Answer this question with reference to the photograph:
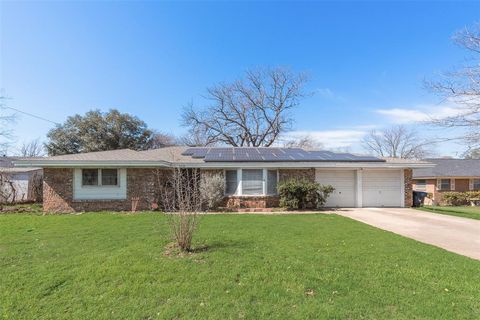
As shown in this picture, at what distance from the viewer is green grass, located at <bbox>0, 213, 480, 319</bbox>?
Answer: 3.72 metres

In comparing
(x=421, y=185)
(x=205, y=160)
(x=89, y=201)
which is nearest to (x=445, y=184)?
(x=421, y=185)

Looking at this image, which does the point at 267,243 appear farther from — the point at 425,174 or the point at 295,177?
the point at 425,174

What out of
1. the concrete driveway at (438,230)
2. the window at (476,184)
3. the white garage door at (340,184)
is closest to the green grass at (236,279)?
the concrete driveway at (438,230)

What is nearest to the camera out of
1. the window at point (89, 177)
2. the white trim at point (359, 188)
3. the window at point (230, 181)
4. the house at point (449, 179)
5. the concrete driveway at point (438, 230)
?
the concrete driveway at point (438, 230)

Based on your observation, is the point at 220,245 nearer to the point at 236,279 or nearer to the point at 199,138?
the point at 236,279

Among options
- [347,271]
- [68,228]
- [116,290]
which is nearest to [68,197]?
[68,228]

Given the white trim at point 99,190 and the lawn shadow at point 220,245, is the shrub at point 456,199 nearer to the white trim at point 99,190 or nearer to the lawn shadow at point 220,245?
the lawn shadow at point 220,245

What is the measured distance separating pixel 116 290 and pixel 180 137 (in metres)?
36.8

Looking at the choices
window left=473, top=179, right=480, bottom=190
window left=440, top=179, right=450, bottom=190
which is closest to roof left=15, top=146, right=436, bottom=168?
window left=440, top=179, right=450, bottom=190

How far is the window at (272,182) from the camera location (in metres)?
15.6

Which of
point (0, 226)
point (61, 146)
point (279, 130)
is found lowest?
point (0, 226)

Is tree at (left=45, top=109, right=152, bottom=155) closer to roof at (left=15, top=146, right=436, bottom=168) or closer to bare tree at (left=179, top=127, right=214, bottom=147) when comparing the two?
bare tree at (left=179, top=127, right=214, bottom=147)

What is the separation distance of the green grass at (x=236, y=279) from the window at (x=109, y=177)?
657 centimetres

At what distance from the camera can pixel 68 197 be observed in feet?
45.6
